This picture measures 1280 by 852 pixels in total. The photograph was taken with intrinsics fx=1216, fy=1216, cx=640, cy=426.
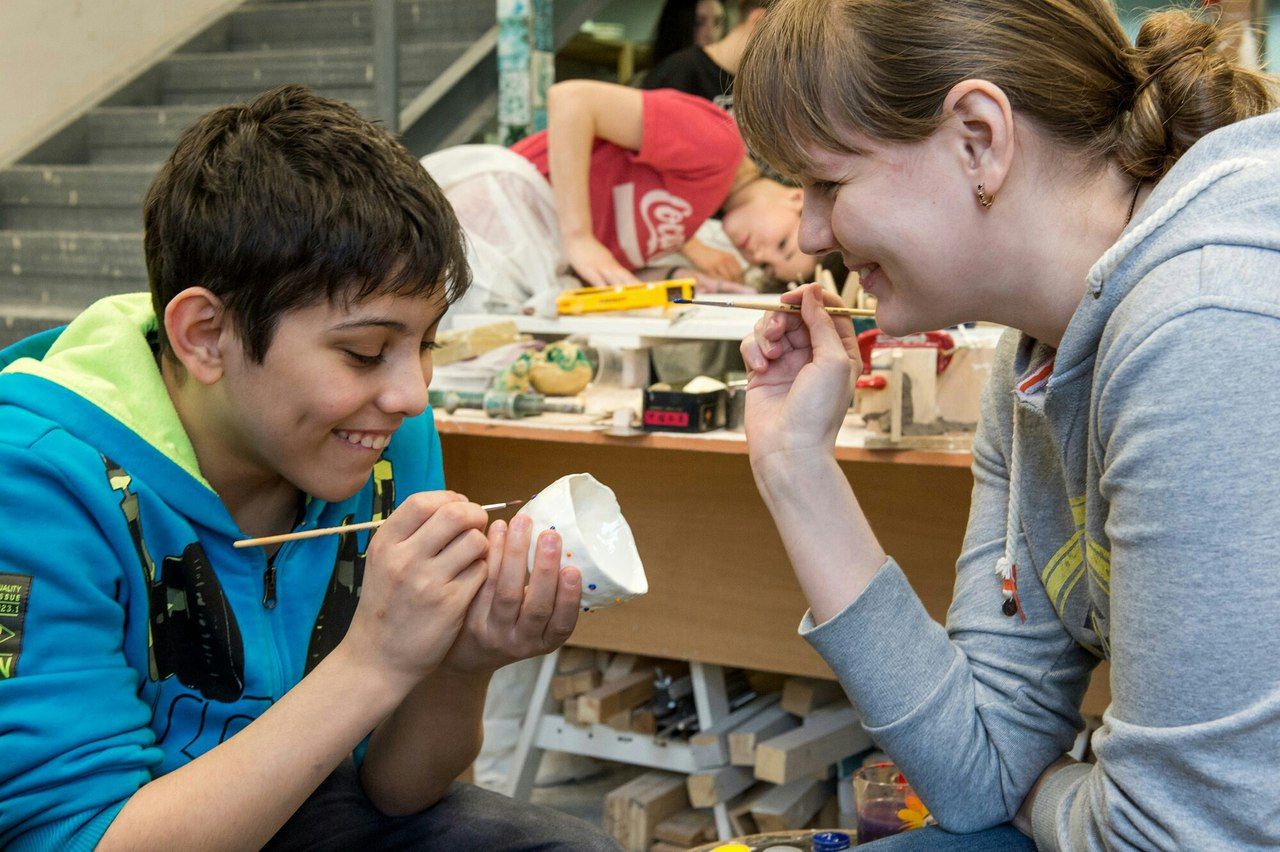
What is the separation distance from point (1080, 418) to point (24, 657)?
2.90 ft

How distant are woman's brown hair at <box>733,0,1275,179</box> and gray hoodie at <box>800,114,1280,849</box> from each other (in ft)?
0.30

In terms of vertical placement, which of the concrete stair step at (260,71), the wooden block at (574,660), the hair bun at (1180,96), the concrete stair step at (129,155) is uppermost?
the concrete stair step at (260,71)

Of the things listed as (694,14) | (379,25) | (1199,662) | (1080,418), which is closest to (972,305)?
(1080,418)

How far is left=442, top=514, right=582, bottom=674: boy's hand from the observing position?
41.7 inches

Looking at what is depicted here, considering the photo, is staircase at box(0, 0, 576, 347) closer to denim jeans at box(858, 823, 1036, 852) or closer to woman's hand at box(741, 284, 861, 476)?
woman's hand at box(741, 284, 861, 476)

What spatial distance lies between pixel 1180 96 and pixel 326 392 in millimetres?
783

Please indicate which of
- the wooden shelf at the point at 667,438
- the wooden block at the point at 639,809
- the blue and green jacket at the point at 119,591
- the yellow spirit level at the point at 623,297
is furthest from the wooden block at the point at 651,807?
the blue and green jacket at the point at 119,591

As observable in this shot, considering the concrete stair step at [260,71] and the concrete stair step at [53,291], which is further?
the concrete stair step at [260,71]

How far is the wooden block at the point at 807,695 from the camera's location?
8.30ft

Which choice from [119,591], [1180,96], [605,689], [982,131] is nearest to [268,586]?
[119,591]

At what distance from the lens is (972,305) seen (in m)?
1.07

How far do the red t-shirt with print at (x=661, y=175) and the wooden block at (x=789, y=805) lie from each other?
51.4 inches

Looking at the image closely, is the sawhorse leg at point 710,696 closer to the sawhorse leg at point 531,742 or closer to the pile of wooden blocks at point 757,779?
the pile of wooden blocks at point 757,779

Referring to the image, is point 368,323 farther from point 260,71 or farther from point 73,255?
point 260,71
